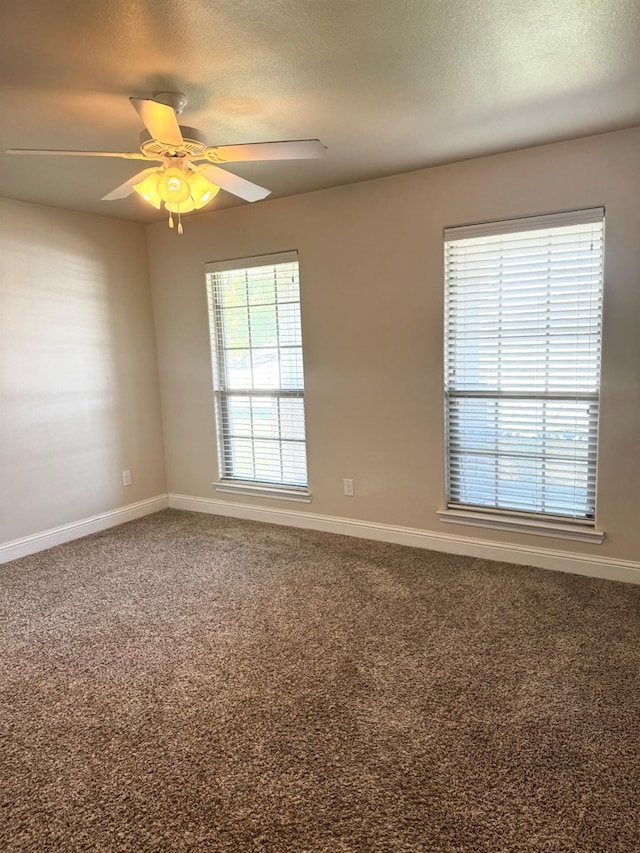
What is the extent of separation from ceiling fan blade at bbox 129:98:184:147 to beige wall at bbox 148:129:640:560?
1.78 m

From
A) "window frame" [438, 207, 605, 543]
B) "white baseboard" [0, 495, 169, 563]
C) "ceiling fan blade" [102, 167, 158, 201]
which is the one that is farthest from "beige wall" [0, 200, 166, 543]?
"window frame" [438, 207, 605, 543]

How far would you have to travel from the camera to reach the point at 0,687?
2252mm

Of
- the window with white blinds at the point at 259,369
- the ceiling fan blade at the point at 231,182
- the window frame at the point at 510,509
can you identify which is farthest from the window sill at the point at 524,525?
the ceiling fan blade at the point at 231,182

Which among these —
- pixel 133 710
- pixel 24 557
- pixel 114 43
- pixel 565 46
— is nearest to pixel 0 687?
pixel 133 710

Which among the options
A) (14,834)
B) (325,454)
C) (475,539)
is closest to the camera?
(14,834)

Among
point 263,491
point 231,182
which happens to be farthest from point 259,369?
point 231,182

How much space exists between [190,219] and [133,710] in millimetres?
3507

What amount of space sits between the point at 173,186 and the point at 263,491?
2.55 meters

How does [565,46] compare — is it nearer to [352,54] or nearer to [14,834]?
[352,54]

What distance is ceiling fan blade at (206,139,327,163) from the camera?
77.2 inches

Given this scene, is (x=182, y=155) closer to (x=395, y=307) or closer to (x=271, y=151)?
(x=271, y=151)

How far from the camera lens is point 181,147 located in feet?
6.82

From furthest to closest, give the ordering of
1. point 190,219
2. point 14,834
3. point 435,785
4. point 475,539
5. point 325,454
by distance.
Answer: point 190,219 < point 325,454 < point 475,539 < point 435,785 < point 14,834

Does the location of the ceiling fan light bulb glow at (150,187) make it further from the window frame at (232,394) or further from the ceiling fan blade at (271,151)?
the window frame at (232,394)
